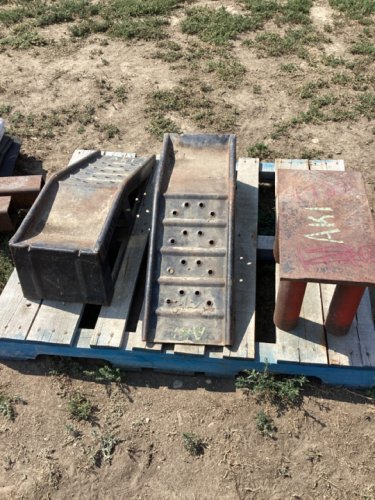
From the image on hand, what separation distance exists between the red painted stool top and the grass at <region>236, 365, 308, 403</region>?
1.06 meters

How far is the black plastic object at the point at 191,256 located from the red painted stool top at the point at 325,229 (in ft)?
2.05

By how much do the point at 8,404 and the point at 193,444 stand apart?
5.48ft

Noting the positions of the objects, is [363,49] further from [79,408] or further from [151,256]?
[79,408]

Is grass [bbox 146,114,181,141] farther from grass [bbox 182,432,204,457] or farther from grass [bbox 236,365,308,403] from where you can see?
grass [bbox 182,432,204,457]

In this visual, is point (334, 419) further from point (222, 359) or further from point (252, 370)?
point (222, 359)

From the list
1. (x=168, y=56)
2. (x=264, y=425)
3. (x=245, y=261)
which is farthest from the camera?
(x=168, y=56)

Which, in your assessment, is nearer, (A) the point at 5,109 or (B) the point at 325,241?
(B) the point at 325,241

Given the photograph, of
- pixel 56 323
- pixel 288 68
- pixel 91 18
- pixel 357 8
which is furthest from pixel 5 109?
pixel 357 8

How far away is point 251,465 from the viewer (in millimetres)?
3324

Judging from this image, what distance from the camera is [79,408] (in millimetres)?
3656

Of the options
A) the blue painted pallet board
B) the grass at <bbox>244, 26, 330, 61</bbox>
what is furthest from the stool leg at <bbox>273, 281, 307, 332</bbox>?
the grass at <bbox>244, 26, 330, 61</bbox>

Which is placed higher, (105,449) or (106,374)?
(106,374)

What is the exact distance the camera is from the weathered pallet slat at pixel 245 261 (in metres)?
3.59

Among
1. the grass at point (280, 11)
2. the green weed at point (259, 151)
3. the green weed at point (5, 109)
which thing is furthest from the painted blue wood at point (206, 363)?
the grass at point (280, 11)
